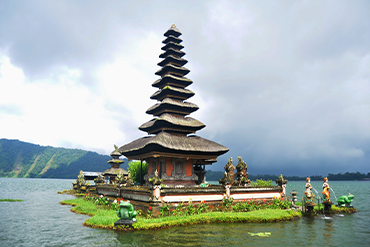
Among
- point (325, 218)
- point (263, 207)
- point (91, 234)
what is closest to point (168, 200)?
point (91, 234)

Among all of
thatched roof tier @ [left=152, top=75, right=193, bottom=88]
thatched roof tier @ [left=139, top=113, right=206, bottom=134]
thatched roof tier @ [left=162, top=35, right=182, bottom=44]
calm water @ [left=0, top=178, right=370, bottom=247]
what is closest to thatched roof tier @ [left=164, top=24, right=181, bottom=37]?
thatched roof tier @ [left=162, top=35, right=182, bottom=44]

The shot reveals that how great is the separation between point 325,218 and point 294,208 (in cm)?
259

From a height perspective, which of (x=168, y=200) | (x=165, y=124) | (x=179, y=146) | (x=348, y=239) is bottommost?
(x=348, y=239)

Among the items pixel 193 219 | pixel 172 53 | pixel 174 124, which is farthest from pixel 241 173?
pixel 172 53

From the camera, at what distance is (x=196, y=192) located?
67.3ft

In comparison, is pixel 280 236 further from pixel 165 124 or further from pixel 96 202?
pixel 96 202

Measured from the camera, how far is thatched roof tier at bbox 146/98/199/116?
29234 millimetres

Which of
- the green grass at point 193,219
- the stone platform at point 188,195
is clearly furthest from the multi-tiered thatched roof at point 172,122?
the green grass at point 193,219

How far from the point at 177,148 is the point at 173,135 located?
3.89 meters

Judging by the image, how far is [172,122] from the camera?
27094 mm

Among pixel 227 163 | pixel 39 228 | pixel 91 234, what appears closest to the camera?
pixel 91 234

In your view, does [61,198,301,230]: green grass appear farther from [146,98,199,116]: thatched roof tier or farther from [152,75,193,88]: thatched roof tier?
[152,75,193,88]: thatched roof tier

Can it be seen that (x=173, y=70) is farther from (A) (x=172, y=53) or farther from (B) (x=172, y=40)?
(B) (x=172, y=40)

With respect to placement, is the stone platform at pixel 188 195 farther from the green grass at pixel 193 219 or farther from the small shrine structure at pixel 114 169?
the small shrine structure at pixel 114 169
